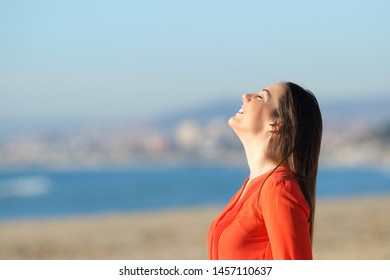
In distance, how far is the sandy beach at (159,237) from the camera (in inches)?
328

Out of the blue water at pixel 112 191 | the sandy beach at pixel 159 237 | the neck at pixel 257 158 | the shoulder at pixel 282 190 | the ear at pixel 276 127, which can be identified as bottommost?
the shoulder at pixel 282 190

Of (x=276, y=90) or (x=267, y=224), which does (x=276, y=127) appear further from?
(x=267, y=224)

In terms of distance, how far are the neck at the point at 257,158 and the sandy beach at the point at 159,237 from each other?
5.41m

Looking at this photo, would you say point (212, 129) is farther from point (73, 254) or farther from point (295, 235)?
point (295, 235)

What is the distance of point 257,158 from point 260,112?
0.35ft

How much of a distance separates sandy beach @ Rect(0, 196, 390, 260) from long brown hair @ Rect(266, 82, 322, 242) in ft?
17.8

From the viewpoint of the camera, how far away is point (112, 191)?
111 ft

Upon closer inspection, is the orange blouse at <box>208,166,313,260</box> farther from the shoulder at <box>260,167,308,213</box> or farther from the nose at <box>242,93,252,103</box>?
the nose at <box>242,93,252,103</box>

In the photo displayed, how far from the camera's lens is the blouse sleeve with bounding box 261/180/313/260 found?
5.00 ft

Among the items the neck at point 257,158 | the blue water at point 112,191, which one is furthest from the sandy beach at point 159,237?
the blue water at point 112,191

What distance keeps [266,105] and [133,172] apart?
46239 millimetres

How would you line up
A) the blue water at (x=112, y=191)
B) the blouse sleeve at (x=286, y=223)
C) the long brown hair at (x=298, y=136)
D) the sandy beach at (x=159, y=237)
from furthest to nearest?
the blue water at (x=112, y=191) → the sandy beach at (x=159, y=237) → the long brown hair at (x=298, y=136) → the blouse sleeve at (x=286, y=223)

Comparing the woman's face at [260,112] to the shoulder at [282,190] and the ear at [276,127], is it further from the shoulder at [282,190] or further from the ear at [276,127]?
the shoulder at [282,190]

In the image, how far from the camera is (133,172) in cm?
4766
